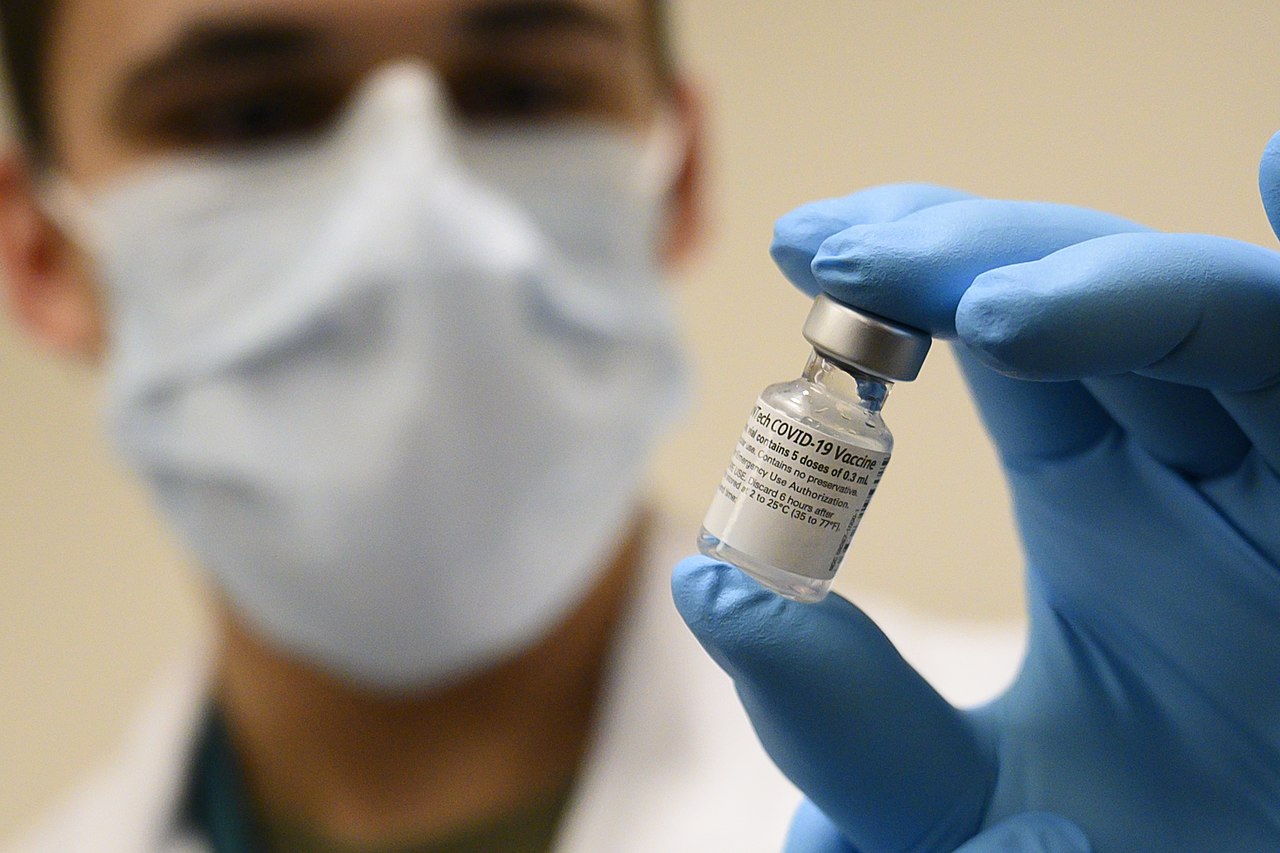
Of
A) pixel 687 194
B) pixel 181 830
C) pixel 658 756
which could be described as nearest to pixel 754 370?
pixel 687 194

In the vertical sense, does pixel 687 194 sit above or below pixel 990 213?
below

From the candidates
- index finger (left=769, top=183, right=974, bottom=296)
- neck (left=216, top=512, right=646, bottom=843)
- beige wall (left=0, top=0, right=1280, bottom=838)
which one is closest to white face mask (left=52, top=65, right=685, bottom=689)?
neck (left=216, top=512, right=646, bottom=843)

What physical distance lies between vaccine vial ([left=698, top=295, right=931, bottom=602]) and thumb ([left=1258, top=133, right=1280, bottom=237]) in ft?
0.60

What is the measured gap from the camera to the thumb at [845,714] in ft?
1.75

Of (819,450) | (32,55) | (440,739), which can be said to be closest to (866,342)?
(819,450)

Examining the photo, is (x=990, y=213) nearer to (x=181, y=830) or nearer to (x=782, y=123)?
(x=782, y=123)

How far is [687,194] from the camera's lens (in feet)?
5.00

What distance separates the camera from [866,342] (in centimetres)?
49

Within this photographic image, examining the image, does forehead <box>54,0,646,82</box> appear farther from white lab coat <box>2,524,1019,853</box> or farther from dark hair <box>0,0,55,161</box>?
white lab coat <box>2,524,1019,853</box>

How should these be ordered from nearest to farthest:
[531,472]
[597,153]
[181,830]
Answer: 1. [531,472]
2. [597,153]
3. [181,830]

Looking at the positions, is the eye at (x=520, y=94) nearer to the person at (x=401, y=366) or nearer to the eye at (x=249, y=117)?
the person at (x=401, y=366)

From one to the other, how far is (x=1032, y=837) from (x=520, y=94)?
3.15 feet

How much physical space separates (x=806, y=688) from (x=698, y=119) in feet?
3.65

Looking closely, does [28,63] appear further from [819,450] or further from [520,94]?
[819,450]
